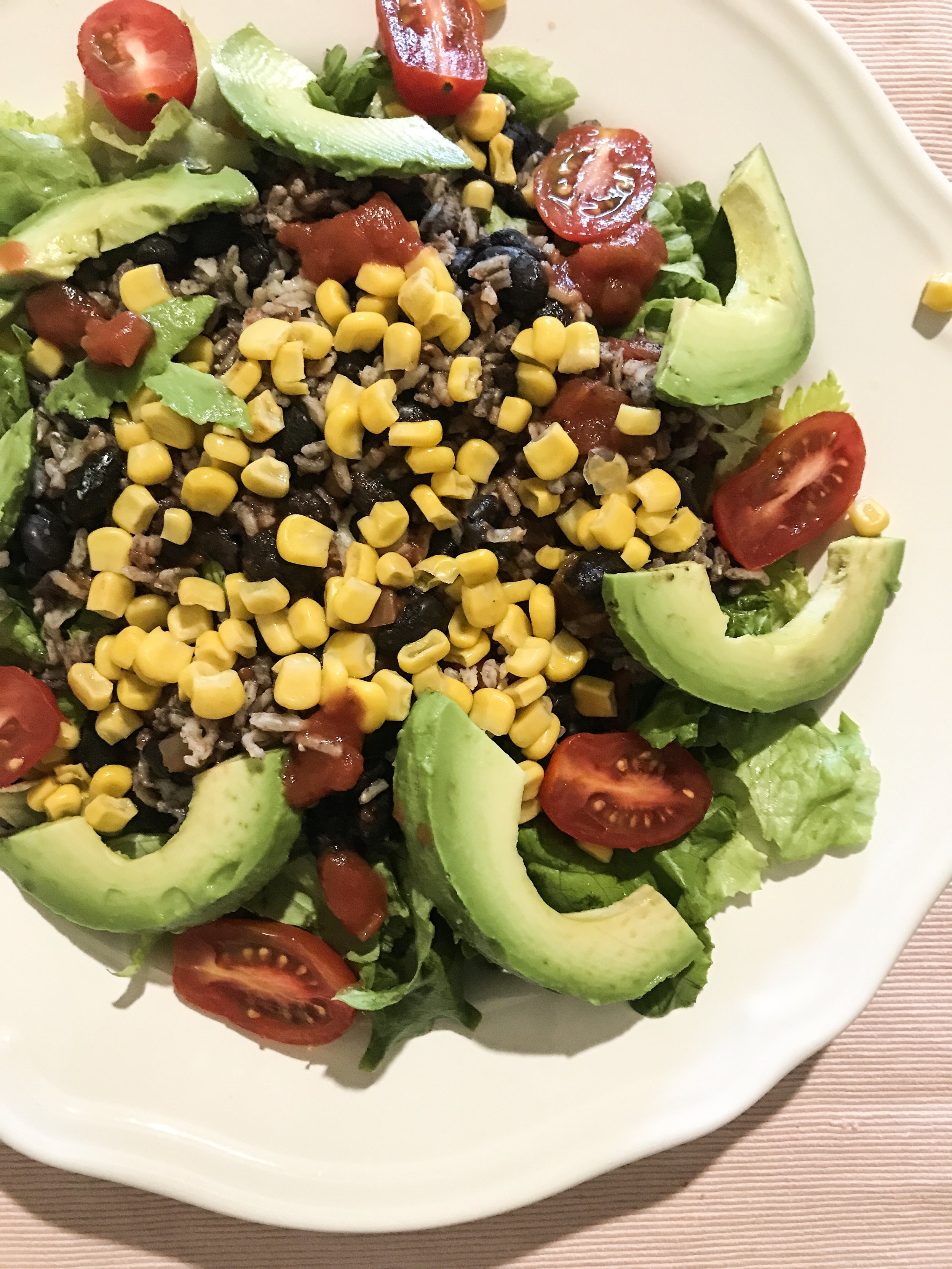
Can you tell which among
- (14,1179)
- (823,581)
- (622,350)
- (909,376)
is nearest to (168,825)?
(14,1179)

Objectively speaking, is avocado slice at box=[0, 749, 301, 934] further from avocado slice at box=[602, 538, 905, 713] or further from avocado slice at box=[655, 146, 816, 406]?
avocado slice at box=[655, 146, 816, 406]

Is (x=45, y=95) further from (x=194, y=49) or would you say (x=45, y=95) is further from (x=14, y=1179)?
(x=14, y=1179)

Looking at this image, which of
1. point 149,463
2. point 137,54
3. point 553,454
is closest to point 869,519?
point 553,454

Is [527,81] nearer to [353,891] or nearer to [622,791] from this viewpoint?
[622,791]

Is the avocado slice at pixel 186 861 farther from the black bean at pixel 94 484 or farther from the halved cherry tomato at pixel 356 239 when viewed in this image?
the halved cherry tomato at pixel 356 239

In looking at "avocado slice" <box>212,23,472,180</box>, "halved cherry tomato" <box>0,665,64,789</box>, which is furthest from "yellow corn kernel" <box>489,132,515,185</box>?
"halved cherry tomato" <box>0,665,64,789</box>
